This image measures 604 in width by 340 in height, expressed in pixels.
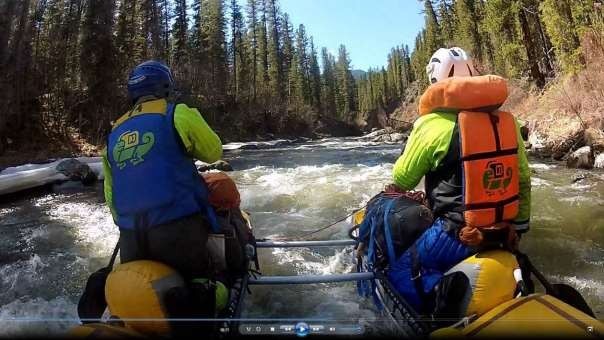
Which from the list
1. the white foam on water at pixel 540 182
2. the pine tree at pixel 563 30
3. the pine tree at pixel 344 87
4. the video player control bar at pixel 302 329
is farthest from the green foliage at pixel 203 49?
the pine tree at pixel 344 87

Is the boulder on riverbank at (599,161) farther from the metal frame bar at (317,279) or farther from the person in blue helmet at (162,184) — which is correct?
the person in blue helmet at (162,184)

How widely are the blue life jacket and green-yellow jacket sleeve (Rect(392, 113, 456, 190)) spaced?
4.76 ft

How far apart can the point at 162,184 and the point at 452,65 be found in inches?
84.2

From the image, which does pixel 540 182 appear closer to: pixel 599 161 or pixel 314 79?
pixel 599 161

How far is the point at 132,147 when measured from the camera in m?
3.14

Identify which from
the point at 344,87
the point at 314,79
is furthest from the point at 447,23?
the point at 344,87

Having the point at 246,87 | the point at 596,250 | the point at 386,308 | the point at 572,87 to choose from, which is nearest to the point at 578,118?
the point at 572,87

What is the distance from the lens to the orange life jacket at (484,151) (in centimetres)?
302

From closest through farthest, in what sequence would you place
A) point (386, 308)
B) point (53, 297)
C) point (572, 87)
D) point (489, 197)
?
1. point (489, 197)
2. point (386, 308)
3. point (53, 297)
4. point (572, 87)

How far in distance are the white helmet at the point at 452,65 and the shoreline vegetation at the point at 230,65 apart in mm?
432

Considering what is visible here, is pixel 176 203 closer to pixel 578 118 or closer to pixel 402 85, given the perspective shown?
pixel 578 118

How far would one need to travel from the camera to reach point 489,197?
3057 mm

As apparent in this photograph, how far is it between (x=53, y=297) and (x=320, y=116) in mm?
67017

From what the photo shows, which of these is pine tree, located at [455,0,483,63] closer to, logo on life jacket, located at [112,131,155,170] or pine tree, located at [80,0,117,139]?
pine tree, located at [80,0,117,139]
